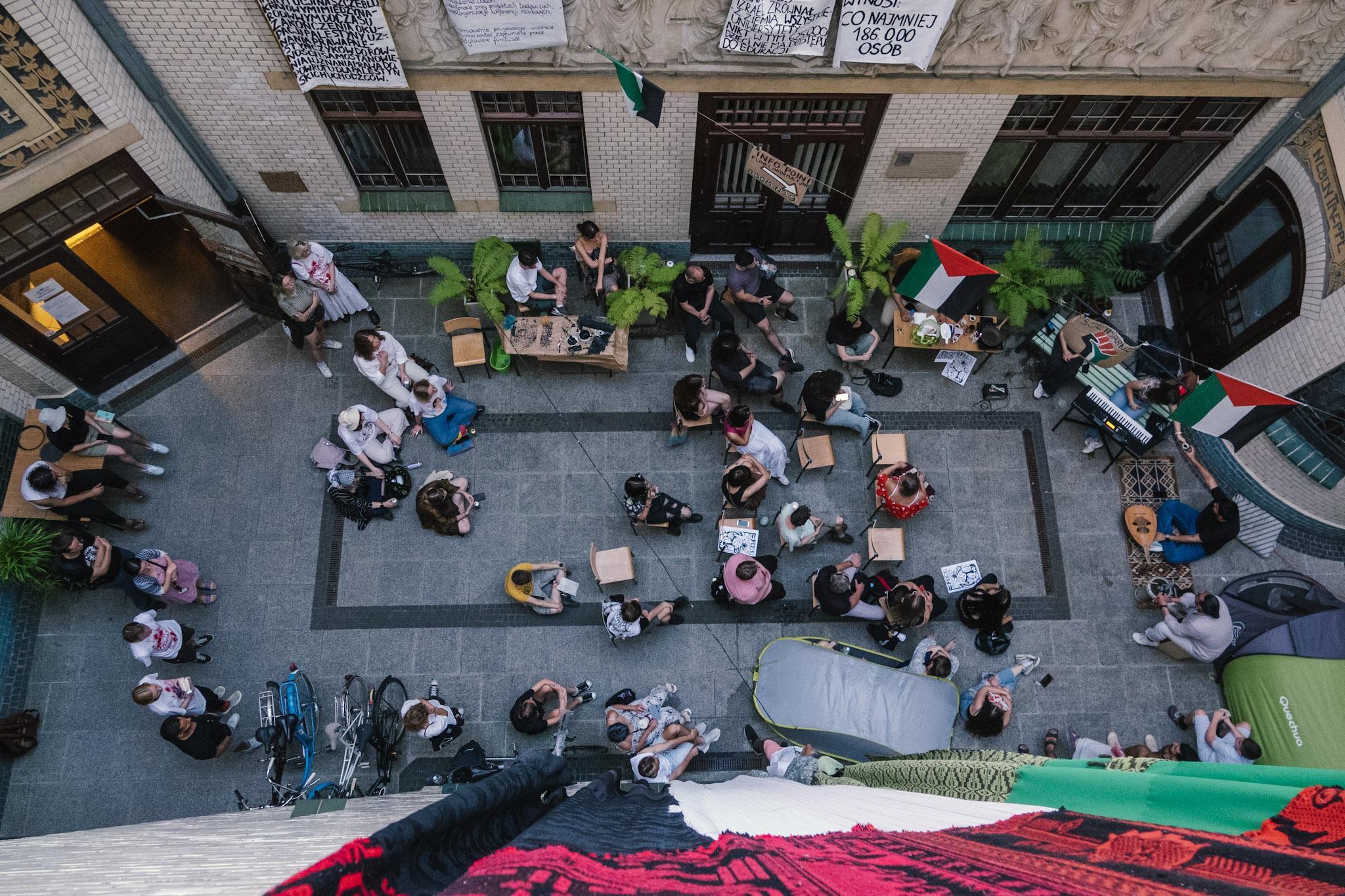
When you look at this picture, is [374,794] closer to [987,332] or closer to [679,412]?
[679,412]

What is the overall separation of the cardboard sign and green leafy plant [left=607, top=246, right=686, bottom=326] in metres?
2.06

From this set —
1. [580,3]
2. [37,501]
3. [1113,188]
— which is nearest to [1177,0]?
[1113,188]

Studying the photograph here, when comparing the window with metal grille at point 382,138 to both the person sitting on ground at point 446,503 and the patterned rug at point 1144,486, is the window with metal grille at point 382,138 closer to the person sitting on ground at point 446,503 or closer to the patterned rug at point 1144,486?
the person sitting on ground at point 446,503

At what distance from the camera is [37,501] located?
9.94 m

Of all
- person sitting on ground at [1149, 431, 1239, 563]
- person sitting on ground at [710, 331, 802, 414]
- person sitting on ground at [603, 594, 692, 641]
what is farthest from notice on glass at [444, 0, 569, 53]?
person sitting on ground at [1149, 431, 1239, 563]

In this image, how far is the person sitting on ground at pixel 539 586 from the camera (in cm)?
1050

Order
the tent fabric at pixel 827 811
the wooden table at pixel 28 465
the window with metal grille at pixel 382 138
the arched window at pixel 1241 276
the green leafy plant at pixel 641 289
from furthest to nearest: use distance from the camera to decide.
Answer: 1. the green leafy plant at pixel 641 289
2. the arched window at pixel 1241 276
3. the window with metal grille at pixel 382 138
4. the wooden table at pixel 28 465
5. the tent fabric at pixel 827 811

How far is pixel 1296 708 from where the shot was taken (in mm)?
Answer: 9297

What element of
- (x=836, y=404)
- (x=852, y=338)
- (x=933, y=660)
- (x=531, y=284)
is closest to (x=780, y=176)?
(x=852, y=338)

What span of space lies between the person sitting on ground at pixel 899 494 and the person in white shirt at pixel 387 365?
7.10m

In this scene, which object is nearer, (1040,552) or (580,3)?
(580,3)

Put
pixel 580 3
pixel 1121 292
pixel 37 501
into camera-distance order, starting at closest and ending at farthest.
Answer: pixel 580 3
pixel 37 501
pixel 1121 292

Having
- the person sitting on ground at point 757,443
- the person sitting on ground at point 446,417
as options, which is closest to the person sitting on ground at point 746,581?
the person sitting on ground at point 757,443

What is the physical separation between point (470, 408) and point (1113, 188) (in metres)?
10.9
